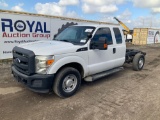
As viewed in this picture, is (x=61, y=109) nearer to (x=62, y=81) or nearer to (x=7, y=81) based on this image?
(x=62, y=81)

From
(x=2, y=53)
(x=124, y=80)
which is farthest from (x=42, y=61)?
(x=2, y=53)

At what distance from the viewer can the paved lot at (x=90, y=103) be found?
372 cm

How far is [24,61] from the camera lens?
14.0 ft

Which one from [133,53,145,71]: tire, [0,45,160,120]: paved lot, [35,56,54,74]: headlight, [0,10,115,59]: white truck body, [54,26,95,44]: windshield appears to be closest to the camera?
[0,45,160,120]: paved lot

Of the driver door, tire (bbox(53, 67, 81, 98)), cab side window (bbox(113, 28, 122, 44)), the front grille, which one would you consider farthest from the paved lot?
cab side window (bbox(113, 28, 122, 44))

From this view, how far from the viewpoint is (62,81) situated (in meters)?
4.39

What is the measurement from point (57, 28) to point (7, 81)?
661 cm

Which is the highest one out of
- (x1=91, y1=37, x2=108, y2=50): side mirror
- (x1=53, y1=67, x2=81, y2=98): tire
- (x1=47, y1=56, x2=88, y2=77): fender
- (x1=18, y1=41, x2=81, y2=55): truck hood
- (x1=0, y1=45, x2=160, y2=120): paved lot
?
(x1=91, y1=37, x2=108, y2=50): side mirror

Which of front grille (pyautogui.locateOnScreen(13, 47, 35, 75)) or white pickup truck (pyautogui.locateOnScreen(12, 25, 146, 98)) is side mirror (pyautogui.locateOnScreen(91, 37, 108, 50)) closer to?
white pickup truck (pyautogui.locateOnScreen(12, 25, 146, 98))

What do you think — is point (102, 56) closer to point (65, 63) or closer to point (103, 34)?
point (103, 34)

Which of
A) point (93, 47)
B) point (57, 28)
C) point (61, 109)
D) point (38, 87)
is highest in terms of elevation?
point (57, 28)

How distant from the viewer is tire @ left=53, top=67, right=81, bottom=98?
4316mm

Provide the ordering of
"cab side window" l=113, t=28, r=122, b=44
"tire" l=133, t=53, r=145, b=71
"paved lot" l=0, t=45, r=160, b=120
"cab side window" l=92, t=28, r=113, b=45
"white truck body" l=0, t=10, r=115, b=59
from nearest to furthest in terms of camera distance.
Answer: "paved lot" l=0, t=45, r=160, b=120 → "cab side window" l=92, t=28, r=113, b=45 → "cab side window" l=113, t=28, r=122, b=44 → "tire" l=133, t=53, r=145, b=71 → "white truck body" l=0, t=10, r=115, b=59

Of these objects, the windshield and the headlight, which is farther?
the windshield
